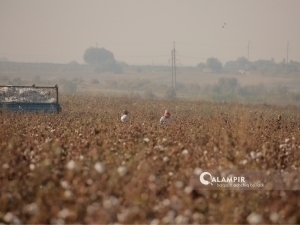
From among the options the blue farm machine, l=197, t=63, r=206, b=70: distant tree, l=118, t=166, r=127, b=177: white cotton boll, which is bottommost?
l=197, t=63, r=206, b=70: distant tree

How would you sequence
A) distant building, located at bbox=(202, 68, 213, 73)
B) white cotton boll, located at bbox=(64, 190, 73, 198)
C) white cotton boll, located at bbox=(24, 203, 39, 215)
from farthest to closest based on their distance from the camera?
distant building, located at bbox=(202, 68, 213, 73)
white cotton boll, located at bbox=(64, 190, 73, 198)
white cotton boll, located at bbox=(24, 203, 39, 215)

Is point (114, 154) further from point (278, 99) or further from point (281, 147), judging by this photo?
point (278, 99)

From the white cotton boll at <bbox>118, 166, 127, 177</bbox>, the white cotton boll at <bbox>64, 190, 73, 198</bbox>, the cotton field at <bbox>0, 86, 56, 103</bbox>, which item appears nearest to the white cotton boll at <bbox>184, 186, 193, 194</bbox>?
the white cotton boll at <bbox>118, 166, 127, 177</bbox>

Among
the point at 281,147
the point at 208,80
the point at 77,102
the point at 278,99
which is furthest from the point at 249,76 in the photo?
the point at 281,147

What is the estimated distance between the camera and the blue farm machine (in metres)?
24.9

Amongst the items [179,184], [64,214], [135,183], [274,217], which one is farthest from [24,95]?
[274,217]

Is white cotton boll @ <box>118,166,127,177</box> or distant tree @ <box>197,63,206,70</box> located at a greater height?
white cotton boll @ <box>118,166,127,177</box>

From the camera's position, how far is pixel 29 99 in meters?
25.6

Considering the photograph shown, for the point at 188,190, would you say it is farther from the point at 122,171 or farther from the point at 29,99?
the point at 29,99

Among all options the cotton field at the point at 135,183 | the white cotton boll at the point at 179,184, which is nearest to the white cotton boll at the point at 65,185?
the cotton field at the point at 135,183

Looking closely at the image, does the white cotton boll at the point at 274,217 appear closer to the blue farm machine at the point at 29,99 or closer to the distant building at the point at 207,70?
the blue farm machine at the point at 29,99

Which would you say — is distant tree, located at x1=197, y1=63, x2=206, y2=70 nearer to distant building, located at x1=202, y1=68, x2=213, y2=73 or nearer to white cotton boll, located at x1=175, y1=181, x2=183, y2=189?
distant building, located at x1=202, y1=68, x2=213, y2=73

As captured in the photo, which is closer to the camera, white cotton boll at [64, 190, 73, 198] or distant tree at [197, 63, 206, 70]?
white cotton boll at [64, 190, 73, 198]

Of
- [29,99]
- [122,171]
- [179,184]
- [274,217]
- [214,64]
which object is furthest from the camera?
[214,64]
